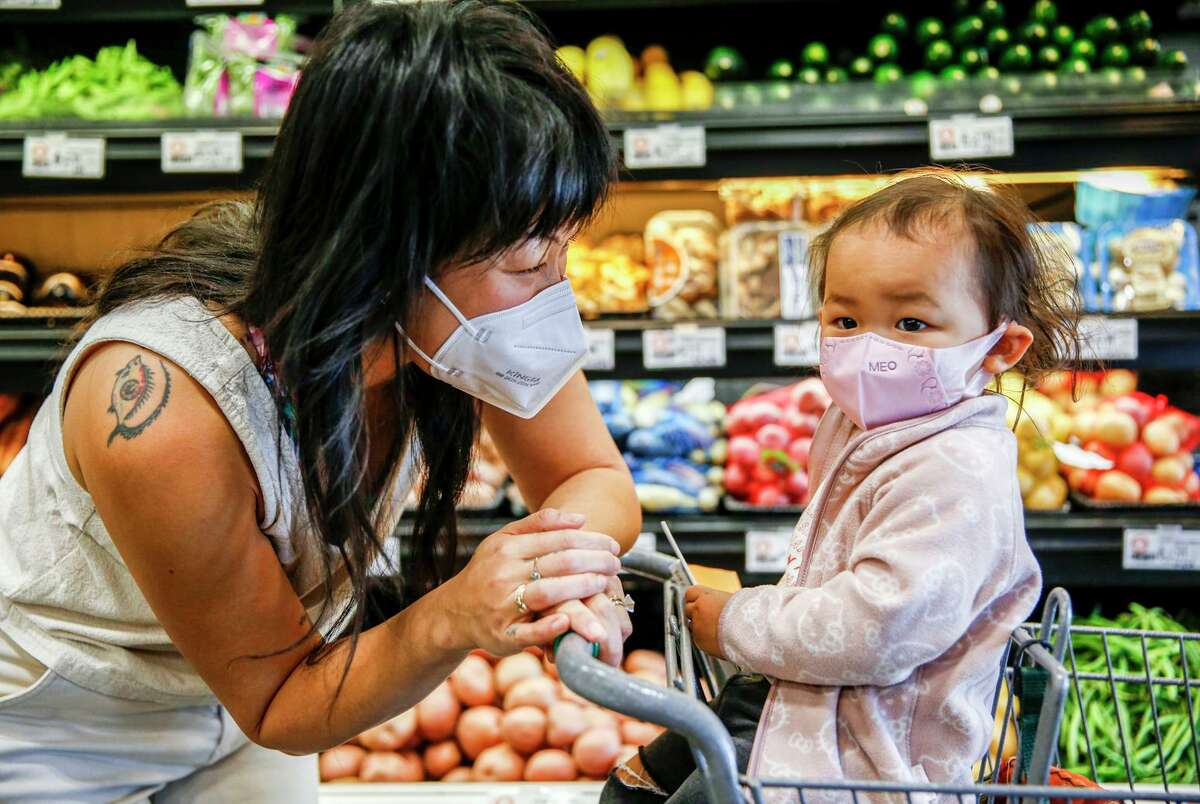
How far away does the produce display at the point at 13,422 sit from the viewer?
2627 mm

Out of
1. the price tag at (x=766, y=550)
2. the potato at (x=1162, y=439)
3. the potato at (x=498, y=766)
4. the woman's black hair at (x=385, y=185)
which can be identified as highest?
the woman's black hair at (x=385, y=185)

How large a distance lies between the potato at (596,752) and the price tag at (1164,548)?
4.06 ft

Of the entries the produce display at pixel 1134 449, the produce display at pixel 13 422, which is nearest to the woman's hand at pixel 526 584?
the produce display at pixel 1134 449

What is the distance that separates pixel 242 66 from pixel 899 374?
2.18m

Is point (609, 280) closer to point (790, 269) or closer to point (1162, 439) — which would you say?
point (790, 269)

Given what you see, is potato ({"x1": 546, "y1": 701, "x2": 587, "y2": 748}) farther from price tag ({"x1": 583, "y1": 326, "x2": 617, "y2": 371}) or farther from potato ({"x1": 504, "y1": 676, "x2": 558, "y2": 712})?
price tag ({"x1": 583, "y1": 326, "x2": 617, "y2": 371})

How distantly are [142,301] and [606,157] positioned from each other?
52cm

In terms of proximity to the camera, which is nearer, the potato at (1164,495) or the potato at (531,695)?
the potato at (531,695)

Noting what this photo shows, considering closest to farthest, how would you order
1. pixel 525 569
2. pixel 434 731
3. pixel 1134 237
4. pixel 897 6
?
pixel 525 569 → pixel 434 731 → pixel 1134 237 → pixel 897 6

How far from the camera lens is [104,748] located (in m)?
1.15

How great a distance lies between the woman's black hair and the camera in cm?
88

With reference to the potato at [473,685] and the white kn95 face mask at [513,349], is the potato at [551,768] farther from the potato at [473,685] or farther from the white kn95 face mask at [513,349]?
the white kn95 face mask at [513,349]

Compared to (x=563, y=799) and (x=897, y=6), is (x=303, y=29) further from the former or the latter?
(x=563, y=799)

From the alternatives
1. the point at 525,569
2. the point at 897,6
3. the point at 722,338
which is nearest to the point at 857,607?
the point at 525,569
